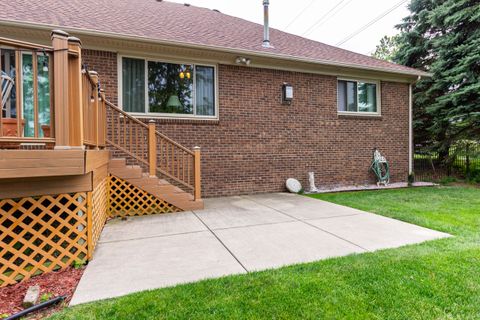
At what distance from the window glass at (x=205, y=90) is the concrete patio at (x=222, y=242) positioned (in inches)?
105

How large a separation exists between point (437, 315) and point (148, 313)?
6.94 feet

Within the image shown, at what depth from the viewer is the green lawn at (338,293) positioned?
2082 mm

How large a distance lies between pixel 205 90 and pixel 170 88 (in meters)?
0.86

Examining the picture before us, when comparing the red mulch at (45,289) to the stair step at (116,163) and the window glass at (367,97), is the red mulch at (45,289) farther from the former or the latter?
the window glass at (367,97)

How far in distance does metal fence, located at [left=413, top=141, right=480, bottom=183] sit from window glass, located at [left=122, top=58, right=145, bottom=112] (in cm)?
957

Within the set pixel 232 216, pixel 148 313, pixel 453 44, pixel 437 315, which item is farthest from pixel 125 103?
pixel 453 44

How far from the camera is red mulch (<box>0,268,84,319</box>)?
2262 millimetres

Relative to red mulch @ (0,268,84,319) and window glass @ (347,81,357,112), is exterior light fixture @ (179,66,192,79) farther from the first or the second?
red mulch @ (0,268,84,319)

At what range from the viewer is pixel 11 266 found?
2.75 m

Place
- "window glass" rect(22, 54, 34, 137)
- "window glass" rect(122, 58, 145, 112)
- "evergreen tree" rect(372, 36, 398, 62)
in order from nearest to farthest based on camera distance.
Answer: "window glass" rect(22, 54, 34, 137)
"window glass" rect(122, 58, 145, 112)
"evergreen tree" rect(372, 36, 398, 62)

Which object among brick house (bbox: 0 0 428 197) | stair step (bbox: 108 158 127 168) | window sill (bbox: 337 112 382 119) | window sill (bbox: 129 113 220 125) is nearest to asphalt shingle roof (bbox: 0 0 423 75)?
brick house (bbox: 0 0 428 197)

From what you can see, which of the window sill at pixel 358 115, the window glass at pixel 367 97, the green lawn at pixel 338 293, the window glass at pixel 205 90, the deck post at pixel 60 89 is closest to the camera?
the green lawn at pixel 338 293

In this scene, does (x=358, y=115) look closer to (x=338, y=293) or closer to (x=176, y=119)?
(x=176, y=119)

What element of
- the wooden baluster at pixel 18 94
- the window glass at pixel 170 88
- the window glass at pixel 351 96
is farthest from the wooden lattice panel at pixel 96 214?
the window glass at pixel 351 96
